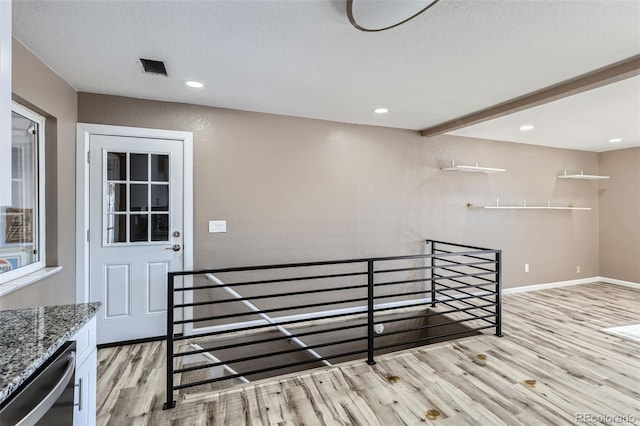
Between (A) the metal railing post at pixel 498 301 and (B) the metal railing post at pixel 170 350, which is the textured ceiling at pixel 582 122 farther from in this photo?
(B) the metal railing post at pixel 170 350

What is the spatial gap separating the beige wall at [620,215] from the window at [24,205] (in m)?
7.94

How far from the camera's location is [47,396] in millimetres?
1034

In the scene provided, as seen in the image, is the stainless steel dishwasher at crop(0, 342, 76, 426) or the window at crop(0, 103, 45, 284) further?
the window at crop(0, 103, 45, 284)

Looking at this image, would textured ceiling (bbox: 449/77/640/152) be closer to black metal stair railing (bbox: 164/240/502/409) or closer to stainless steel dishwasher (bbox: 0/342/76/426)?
black metal stair railing (bbox: 164/240/502/409)

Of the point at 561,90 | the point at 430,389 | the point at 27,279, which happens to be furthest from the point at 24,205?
the point at 561,90

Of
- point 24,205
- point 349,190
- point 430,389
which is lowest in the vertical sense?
point 430,389

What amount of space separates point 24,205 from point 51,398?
1.88m

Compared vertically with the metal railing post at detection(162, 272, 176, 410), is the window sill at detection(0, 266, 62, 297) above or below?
above

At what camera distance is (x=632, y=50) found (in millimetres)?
2084

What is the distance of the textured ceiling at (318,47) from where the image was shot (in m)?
1.69

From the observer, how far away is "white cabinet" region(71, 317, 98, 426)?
4.40ft

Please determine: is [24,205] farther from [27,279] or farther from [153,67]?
[153,67]

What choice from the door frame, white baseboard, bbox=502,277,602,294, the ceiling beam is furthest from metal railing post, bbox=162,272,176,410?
white baseboard, bbox=502,277,602,294

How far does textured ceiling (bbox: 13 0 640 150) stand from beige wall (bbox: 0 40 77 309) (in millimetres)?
130
